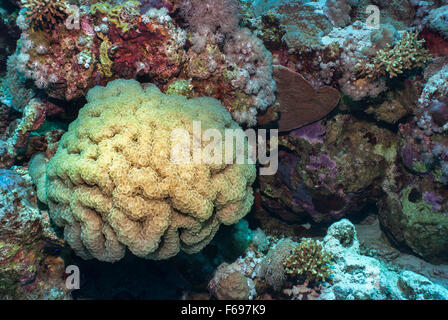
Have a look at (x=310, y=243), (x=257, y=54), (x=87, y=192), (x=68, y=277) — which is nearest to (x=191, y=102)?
(x=257, y=54)

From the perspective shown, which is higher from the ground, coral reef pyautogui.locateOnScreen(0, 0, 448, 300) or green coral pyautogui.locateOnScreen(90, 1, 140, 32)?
green coral pyautogui.locateOnScreen(90, 1, 140, 32)

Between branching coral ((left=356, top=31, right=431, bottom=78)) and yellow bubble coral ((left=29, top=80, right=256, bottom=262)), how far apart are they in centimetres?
283

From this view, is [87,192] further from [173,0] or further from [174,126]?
[173,0]

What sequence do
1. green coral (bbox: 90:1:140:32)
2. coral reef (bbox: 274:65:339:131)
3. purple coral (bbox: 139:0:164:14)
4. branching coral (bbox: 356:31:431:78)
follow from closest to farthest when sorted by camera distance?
green coral (bbox: 90:1:140:32) → purple coral (bbox: 139:0:164:14) → branching coral (bbox: 356:31:431:78) → coral reef (bbox: 274:65:339:131)

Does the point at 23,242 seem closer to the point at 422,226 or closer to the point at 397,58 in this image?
the point at 397,58

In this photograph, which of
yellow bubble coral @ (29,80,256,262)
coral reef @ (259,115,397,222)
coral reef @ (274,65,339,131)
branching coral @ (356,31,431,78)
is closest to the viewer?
yellow bubble coral @ (29,80,256,262)

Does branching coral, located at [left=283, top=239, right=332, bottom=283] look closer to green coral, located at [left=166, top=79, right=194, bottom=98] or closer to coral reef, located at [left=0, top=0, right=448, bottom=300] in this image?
coral reef, located at [left=0, top=0, right=448, bottom=300]

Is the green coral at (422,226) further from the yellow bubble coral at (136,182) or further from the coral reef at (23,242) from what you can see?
the coral reef at (23,242)

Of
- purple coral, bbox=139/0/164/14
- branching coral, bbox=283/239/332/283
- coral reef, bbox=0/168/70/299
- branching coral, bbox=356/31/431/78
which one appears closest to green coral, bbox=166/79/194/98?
purple coral, bbox=139/0/164/14

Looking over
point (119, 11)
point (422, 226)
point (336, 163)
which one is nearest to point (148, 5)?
point (119, 11)

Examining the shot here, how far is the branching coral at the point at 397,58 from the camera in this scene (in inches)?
178

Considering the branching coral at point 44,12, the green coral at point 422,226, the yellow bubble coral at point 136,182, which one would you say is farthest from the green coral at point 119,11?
the green coral at point 422,226

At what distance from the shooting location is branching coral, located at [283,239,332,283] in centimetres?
458

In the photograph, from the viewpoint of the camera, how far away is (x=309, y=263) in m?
4.61
